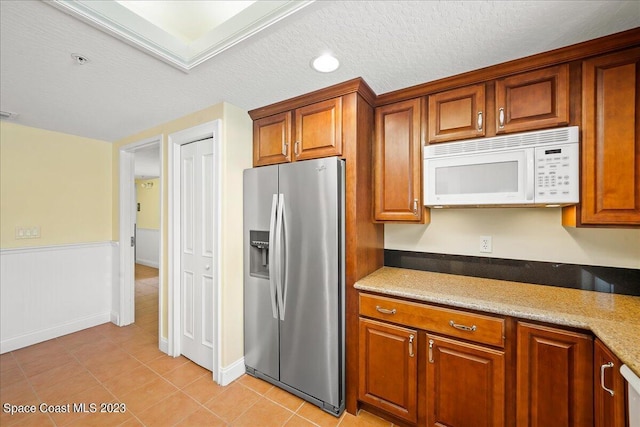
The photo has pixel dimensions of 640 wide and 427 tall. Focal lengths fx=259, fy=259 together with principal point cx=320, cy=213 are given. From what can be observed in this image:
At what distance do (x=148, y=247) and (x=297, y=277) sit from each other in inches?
251

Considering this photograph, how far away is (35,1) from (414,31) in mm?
1676

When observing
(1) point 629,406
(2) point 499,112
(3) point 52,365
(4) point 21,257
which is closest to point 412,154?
(2) point 499,112

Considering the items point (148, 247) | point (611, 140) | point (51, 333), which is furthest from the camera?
point (148, 247)

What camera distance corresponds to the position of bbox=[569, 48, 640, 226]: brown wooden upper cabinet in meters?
1.31

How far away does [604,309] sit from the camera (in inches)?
51.4

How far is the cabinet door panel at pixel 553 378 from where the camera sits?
1.17m

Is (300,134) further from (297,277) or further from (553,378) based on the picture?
(553,378)

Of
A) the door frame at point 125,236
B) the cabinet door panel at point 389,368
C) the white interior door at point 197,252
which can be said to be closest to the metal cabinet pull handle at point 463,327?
the cabinet door panel at point 389,368

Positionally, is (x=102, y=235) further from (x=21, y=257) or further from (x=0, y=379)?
(x=0, y=379)

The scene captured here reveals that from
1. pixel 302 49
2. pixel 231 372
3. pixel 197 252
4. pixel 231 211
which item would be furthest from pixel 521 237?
pixel 197 252

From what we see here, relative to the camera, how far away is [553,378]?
1.23 metres

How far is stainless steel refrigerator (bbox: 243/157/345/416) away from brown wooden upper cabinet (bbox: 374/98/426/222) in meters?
0.38

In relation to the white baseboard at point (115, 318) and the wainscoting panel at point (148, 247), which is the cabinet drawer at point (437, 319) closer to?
the white baseboard at point (115, 318)

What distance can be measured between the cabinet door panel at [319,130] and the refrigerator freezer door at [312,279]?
146 millimetres
